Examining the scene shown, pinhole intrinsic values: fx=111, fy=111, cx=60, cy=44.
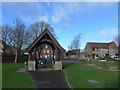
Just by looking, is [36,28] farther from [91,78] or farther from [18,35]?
[91,78]

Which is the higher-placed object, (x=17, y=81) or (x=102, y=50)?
(x=102, y=50)

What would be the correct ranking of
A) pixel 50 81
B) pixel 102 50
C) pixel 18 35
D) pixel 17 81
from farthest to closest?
pixel 102 50 → pixel 18 35 → pixel 50 81 → pixel 17 81

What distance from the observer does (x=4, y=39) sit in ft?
123

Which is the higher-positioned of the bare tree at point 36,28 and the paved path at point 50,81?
the bare tree at point 36,28

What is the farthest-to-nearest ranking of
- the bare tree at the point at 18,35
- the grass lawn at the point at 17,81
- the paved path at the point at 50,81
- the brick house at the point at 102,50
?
the brick house at the point at 102,50 → the bare tree at the point at 18,35 → the paved path at the point at 50,81 → the grass lawn at the point at 17,81

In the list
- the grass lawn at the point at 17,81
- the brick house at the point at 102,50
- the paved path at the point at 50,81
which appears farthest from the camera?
the brick house at the point at 102,50

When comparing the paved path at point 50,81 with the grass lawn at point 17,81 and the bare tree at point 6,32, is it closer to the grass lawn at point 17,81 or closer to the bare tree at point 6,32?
the grass lawn at point 17,81

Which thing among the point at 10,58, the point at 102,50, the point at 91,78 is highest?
the point at 102,50

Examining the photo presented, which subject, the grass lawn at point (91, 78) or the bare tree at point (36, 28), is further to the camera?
the bare tree at point (36, 28)

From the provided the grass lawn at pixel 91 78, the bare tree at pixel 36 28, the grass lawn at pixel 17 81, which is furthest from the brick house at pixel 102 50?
the grass lawn at pixel 17 81

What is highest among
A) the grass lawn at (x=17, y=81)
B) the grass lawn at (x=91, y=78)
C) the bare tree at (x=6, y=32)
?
the bare tree at (x=6, y=32)

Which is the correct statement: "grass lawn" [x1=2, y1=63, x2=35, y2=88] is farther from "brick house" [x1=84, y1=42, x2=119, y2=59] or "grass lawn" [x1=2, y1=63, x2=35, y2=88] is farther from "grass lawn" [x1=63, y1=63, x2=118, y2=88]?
"brick house" [x1=84, y1=42, x2=119, y2=59]

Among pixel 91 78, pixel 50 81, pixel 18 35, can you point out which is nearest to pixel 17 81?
pixel 50 81

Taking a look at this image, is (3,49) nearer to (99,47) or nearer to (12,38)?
(12,38)
